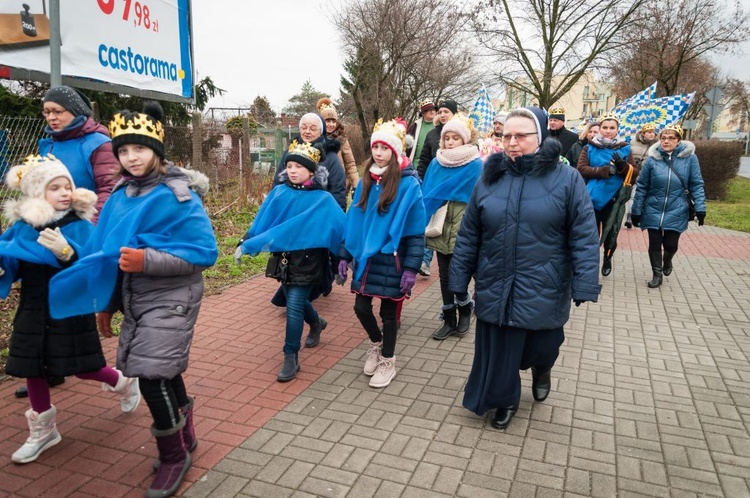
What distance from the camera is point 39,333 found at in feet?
10.4

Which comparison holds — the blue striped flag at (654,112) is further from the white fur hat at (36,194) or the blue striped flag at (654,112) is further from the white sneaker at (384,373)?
the white fur hat at (36,194)

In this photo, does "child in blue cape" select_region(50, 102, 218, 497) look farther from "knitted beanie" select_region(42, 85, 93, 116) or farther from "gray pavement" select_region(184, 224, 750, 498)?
"knitted beanie" select_region(42, 85, 93, 116)

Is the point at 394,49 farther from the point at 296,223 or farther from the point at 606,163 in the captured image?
the point at 296,223

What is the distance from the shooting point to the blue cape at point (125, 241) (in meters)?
2.82

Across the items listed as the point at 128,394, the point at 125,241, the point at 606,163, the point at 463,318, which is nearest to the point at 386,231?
the point at 463,318

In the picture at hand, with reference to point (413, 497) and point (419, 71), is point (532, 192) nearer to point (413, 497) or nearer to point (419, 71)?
point (413, 497)

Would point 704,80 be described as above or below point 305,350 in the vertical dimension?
above

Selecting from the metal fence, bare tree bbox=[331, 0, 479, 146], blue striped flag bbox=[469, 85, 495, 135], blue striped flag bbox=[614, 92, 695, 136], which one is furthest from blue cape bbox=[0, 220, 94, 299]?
bare tree bbox=[331, 0, 479, 146]

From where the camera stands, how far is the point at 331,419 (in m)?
3.85

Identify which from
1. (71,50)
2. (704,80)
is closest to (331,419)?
(71,50)

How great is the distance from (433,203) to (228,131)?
29.7 feet

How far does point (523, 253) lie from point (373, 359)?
1673mm

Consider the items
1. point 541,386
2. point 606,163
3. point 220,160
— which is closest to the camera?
point 541,386

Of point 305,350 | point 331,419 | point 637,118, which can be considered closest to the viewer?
point 331,419
